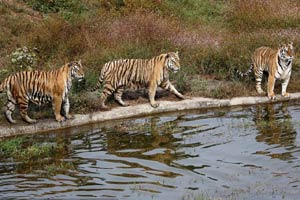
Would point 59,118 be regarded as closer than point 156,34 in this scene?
Yes

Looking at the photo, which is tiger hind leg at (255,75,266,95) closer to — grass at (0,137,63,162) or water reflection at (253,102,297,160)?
water reflection at (253,102,297,160)

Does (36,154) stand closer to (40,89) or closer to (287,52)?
(40,89)

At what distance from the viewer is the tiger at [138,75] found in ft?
46.4

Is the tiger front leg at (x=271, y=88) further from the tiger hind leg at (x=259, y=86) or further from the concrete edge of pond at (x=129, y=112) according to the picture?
the tiger hind leg at (x=259, y=86)

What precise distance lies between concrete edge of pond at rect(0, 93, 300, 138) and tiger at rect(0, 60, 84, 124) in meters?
0.16

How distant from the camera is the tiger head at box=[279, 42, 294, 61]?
1433 cm

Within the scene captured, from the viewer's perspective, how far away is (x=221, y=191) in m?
8.67

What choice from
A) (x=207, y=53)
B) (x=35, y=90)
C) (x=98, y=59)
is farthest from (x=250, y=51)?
(x=35, y=90)

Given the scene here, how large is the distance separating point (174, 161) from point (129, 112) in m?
3.68

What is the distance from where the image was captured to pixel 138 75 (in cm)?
1428

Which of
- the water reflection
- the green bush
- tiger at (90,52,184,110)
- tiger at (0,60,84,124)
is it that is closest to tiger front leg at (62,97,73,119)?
tiger at (0,60,84,124)

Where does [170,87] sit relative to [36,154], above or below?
above

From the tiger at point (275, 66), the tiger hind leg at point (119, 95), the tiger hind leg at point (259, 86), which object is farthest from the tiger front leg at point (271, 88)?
the tiger hind leg at point (119, 95)

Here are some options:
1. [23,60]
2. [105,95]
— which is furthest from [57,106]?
[23,60]
